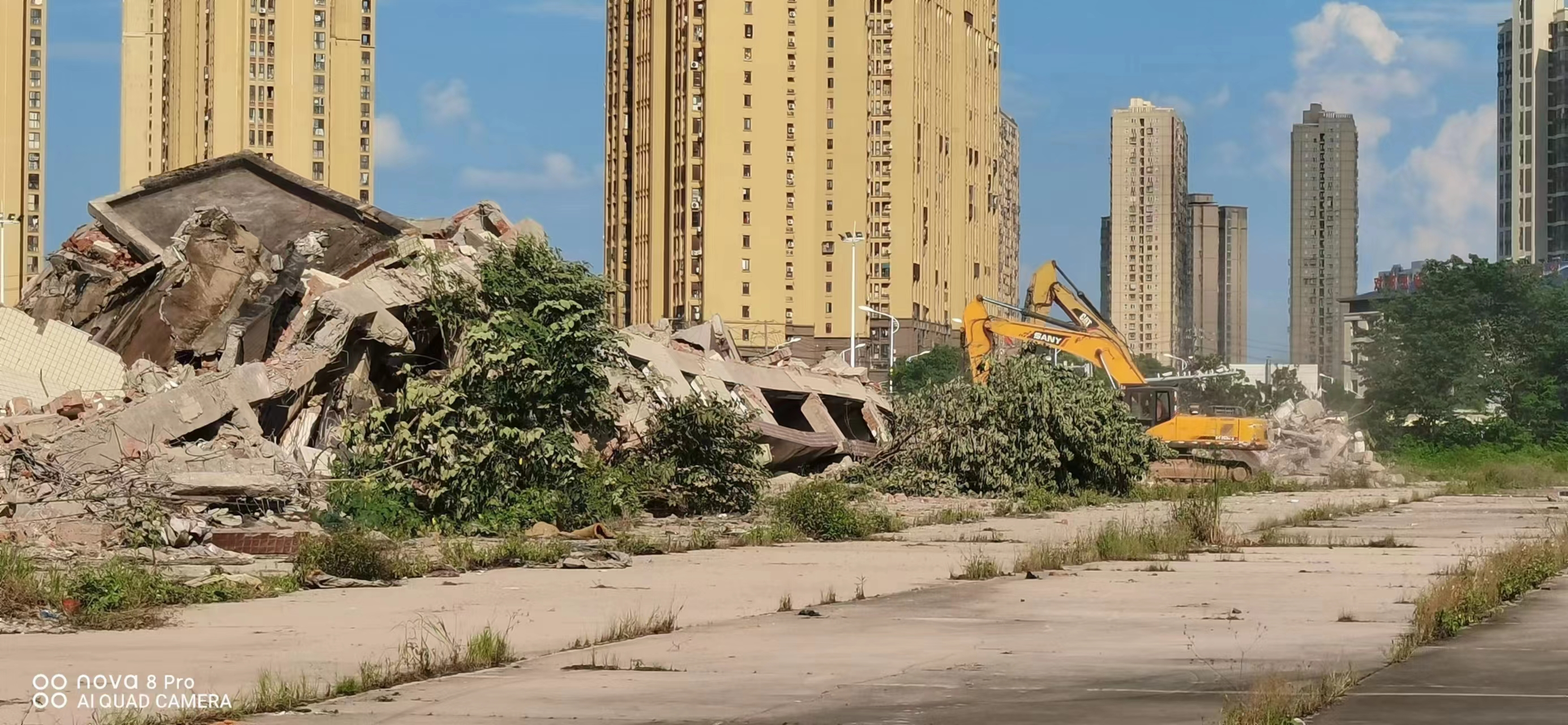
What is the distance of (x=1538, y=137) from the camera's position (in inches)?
5935

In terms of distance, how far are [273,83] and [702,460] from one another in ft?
413

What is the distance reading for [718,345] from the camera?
41500mm

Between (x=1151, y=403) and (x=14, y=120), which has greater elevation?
(x=14, y=120)

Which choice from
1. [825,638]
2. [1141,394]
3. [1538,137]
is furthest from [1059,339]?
[1538,137]

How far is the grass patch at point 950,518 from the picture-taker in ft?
90.1

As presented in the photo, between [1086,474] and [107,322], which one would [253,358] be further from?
[1086,474]

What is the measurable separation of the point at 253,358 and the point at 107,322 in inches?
144

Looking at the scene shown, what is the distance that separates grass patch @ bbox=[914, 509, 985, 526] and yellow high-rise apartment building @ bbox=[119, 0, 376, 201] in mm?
118588

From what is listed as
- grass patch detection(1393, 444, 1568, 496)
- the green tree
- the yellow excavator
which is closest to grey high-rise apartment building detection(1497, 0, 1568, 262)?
the green tree

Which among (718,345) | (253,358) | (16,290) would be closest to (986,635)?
(253,358)

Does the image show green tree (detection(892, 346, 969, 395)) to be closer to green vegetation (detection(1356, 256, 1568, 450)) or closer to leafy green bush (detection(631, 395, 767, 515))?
green vegetation (detection(1356, 256, 1568, 450))

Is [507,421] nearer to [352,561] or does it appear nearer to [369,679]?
[352,561]

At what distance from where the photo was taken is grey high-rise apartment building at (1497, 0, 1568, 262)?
482ft

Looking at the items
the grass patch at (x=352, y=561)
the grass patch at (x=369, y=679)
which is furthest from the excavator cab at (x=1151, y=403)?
the grass patch at (x=369, y=679)
